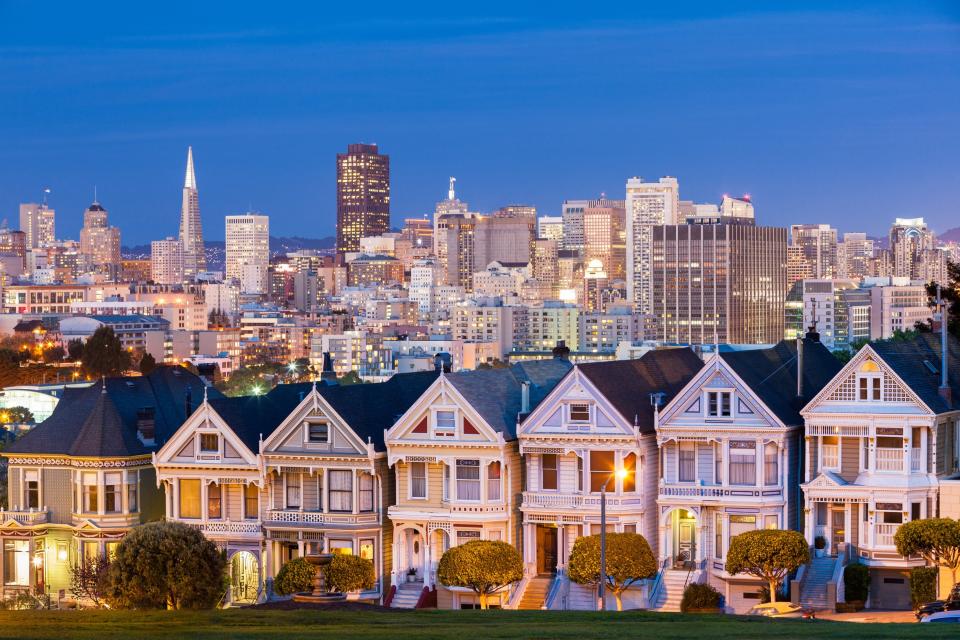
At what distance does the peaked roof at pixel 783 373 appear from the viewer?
47.3 meters

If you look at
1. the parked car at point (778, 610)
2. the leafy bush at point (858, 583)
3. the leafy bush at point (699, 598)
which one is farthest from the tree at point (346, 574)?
the leafy bush at point (858, 583)

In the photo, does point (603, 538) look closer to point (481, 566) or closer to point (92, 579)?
point (481, 566)

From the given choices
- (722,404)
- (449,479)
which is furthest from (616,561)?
(449,479)

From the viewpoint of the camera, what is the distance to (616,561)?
46.2 m

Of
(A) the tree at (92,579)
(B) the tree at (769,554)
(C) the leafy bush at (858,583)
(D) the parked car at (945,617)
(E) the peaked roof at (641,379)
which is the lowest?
(A) the tree at (92,579)

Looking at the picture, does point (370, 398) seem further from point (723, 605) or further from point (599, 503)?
point (723, 605)

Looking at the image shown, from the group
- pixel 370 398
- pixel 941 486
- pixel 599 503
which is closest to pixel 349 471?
pixel 370 398

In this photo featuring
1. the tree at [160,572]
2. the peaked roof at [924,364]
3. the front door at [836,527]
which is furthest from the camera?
the tree at [160,572]

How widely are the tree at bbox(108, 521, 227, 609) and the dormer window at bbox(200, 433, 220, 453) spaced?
4.53m

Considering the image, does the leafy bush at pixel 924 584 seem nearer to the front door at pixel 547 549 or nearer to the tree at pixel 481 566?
the front door at pixel 547 549

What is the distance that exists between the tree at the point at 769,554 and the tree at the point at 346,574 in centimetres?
941

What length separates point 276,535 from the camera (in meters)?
51.1

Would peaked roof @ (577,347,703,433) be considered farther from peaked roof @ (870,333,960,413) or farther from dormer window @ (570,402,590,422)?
peaked roof @ (870,333,960,413)

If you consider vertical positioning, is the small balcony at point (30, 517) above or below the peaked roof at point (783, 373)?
below
